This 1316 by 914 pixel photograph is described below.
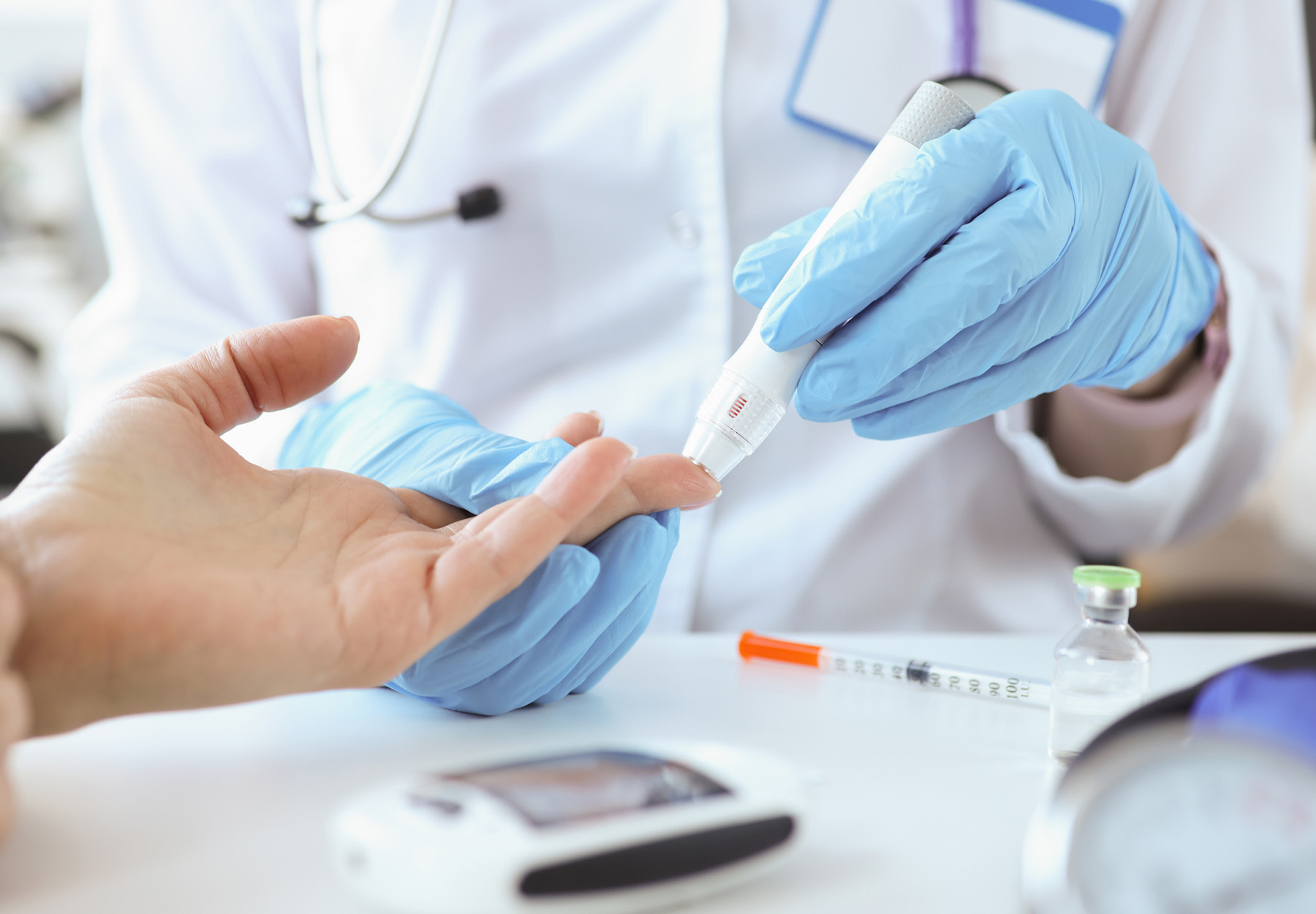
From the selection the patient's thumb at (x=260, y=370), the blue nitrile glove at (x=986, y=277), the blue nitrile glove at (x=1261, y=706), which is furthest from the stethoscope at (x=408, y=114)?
the blue nitrile glove at (x=1261, y=706)

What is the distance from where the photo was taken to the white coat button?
0.92m

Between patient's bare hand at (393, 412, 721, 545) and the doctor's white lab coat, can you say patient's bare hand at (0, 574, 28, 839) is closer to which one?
patient's bare hand at (393, 412, 721, 545)

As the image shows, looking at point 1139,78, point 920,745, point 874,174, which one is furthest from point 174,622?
point 1139,78

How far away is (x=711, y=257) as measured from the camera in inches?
36.0

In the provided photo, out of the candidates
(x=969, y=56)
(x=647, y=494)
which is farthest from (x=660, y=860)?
(x=969, y=56)

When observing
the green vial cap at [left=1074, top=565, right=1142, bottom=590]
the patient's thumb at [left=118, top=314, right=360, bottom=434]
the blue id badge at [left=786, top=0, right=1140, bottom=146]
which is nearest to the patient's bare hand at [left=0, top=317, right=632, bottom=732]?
the patient's thumb at [left=118, top=314, right=360, bottom=434]

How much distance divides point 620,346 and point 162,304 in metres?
0.50

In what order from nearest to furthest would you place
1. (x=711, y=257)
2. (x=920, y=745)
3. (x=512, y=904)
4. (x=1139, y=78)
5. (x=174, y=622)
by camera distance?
(x=512, y=904), (x=174, y=622), (x=920, y=745), (x=711, y=257), (x=1139, y=78)

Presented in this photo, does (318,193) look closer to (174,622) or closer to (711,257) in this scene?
(711,257)

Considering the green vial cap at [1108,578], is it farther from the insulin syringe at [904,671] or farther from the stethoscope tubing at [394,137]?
the stethoscope tubing at [394,137]

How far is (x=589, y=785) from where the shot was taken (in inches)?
15.1

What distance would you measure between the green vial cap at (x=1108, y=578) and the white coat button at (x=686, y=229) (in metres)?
0.50

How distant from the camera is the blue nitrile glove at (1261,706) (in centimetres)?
32

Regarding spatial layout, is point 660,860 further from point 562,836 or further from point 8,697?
point 8,697
